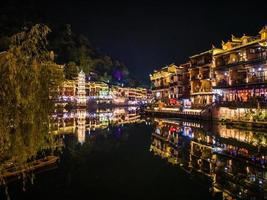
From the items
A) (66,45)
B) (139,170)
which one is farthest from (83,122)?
(66,45)

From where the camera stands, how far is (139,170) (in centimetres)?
2009

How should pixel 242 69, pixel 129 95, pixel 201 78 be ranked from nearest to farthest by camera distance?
pixel 242 69, pixel 201 78, pixel 129 95

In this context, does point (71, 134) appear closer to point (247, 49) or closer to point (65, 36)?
point (247, 49)

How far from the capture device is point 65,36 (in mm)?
118188

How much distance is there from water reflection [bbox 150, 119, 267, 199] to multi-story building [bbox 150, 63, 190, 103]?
3731 cm

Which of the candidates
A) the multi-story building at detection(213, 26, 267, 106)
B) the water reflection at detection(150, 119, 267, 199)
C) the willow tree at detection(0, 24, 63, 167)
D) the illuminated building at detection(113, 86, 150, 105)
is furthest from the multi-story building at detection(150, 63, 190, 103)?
the willow tree at detection(0, 24, 63, 167)

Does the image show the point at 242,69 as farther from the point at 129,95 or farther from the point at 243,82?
the point at 129,95

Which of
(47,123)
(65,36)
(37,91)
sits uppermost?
(65,36)

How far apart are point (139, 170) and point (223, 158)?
22.0 feet

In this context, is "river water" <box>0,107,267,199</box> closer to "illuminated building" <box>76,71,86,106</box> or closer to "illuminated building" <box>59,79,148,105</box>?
"illuminated building" <box>59,79,148,105</box>

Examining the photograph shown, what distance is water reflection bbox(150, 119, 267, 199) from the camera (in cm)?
1592

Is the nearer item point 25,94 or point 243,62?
point 25,94

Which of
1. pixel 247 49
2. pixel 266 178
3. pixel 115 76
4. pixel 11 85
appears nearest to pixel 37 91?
pixel 11 85

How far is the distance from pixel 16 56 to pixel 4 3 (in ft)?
328
